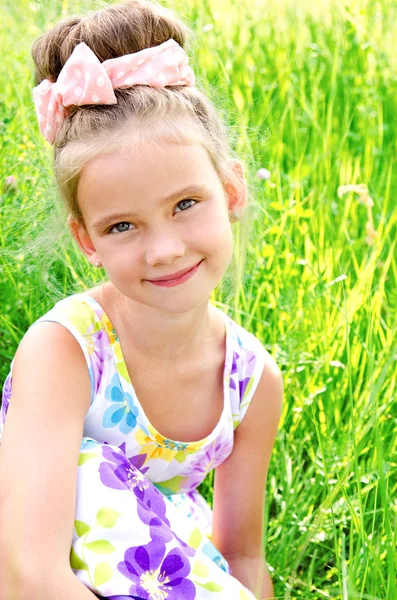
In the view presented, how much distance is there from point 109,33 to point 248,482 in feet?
2.93

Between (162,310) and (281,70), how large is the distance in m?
1.67

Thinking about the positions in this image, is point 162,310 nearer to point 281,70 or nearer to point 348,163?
point 348,163

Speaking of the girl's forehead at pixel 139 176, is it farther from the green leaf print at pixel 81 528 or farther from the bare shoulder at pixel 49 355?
the green leaf print at pixel 81 528

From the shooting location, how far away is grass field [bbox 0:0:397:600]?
174 centimetres

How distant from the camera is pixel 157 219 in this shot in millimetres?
1417

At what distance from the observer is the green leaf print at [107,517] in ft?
4.40

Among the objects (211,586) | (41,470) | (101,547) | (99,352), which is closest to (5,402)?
(99,352)

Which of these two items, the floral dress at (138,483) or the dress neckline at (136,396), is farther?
the dress neckline at (136,396)

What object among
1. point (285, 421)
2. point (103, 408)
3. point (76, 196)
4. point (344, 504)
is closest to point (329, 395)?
point (285, 421)

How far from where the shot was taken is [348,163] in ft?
8.21

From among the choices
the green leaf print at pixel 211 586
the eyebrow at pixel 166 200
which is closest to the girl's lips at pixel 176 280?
the eyebrow at pixel 166 200

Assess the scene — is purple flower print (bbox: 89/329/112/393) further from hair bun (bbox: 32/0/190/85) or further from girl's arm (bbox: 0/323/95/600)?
hair bun (bbox: 32/0/190/85)

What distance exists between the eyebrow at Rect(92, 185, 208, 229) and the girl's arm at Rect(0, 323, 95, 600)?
0.72ft

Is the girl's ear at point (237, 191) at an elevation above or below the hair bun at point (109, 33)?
below
